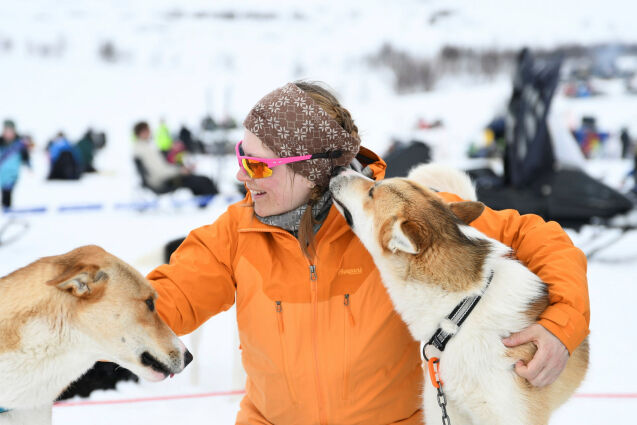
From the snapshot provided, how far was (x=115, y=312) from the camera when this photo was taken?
144 centimetres

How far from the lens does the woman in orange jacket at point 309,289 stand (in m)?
1.59

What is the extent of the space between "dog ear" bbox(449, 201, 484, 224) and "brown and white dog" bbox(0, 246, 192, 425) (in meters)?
1.02

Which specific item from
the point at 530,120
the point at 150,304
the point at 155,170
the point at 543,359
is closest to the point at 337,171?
the point at 150,304

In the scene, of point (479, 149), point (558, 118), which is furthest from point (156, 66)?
point (558, 118)

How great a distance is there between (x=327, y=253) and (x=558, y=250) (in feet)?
2.42

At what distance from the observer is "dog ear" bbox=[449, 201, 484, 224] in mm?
1817

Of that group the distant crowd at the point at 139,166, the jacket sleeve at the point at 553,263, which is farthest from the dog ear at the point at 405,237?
the distant crowd at the point at 139,166

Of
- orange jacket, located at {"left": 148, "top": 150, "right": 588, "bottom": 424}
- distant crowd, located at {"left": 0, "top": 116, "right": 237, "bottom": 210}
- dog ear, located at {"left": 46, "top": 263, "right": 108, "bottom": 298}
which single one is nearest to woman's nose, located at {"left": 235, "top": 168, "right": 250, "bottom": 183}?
orange jacket, located at {"left": 148, "top": 150, "right": 588, "bottom": 424}

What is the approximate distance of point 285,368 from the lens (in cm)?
161

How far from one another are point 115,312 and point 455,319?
979 mm

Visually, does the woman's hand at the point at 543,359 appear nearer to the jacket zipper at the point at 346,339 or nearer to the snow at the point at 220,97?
the jacket zipper at the point at 346,339

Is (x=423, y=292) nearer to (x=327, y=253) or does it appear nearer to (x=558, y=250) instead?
(x=327, y=253)

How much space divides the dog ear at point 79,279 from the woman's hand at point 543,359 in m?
1.20

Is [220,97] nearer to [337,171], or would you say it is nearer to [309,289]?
[337,171]
